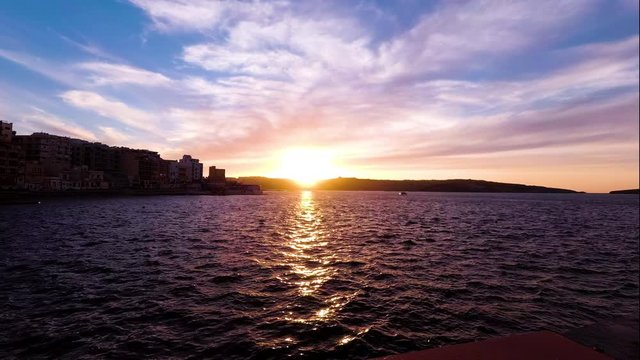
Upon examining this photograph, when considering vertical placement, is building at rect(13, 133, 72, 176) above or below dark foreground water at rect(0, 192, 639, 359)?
above

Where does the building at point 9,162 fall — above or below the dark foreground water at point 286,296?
above

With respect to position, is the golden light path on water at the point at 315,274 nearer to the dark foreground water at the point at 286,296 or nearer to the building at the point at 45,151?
the dark foreground water at the point at 286,296

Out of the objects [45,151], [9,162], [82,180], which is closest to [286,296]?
[9,162]

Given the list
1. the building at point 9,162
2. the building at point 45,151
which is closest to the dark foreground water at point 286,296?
the building at point 9,162

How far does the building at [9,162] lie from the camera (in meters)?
123

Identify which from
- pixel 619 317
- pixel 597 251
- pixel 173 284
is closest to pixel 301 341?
pixel 173 284

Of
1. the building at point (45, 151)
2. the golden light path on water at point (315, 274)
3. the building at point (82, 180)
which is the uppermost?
the building at point (45, 151)

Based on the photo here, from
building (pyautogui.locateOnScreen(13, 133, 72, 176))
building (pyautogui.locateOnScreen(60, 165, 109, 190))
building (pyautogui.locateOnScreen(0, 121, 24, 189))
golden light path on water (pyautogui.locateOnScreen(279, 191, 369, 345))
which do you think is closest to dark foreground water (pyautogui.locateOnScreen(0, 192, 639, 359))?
golden light path on water (pyautogui.locateOnScreen(279, 191, 369, 345))

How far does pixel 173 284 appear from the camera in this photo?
866 inches

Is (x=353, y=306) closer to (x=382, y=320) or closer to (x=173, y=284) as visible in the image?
(x=382, y=320)

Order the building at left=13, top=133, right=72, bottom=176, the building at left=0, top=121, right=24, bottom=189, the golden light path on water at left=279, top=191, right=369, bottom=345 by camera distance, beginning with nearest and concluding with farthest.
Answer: the golden light path on water at left=279, top=191, right=369, bottom=345 → the building at left=0, top=121, right=24, bottom=189 → the building at left=13, top=133, right=72, bottom=176

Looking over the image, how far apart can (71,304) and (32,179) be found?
158m

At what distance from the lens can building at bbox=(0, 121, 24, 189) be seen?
405ft

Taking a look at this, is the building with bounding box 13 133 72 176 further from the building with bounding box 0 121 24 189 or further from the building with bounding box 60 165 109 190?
the building with bounding box 0 121 24 189
